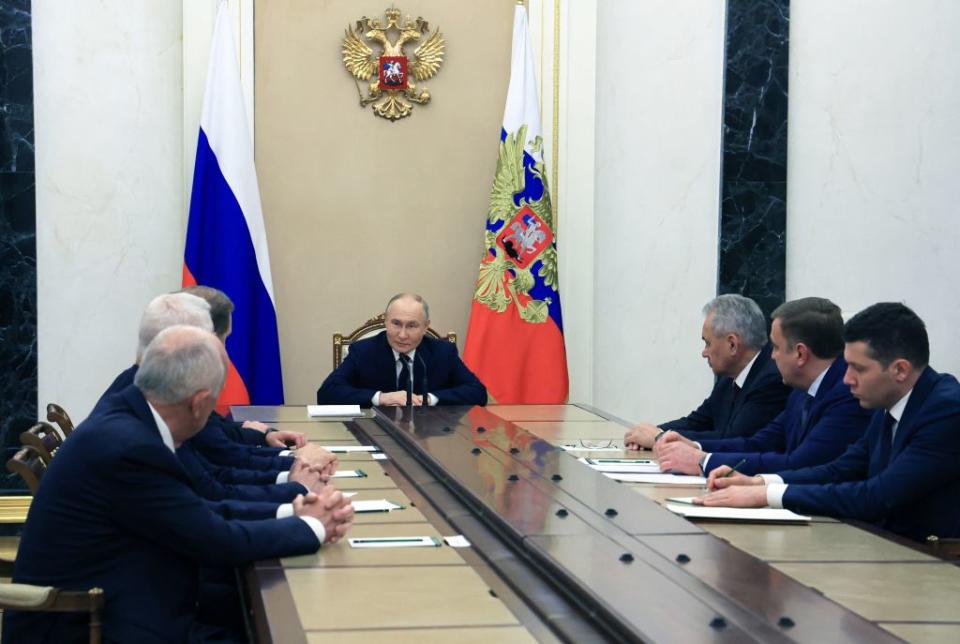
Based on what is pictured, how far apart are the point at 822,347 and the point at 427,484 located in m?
1.40

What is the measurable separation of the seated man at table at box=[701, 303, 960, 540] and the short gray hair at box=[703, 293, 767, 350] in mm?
1228

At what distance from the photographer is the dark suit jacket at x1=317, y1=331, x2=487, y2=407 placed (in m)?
6.00

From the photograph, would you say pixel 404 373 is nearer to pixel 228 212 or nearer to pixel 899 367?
pixel 228 212

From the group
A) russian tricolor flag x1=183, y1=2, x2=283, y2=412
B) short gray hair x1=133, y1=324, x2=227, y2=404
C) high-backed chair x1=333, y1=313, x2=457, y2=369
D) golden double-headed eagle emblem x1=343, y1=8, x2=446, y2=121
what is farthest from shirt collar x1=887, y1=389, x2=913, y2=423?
golden double-headed eagle emblem x1=343, y1=8, x2=446, y2=121

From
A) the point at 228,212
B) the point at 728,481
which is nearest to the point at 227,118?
the point at 228,212

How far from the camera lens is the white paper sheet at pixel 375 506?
336cm

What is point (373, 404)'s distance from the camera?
5816 mm

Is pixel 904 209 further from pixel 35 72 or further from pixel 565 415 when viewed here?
pixel 35 72

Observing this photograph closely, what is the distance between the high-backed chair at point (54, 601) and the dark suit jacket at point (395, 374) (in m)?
3.18

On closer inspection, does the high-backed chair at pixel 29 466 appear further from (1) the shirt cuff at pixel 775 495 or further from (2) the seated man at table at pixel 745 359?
(2) the seated man at table at pixel 745 359

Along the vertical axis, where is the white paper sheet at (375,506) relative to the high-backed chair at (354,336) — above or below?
below

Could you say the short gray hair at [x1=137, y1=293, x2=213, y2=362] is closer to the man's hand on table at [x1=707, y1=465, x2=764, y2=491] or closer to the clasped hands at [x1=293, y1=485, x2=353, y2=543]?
the clasped hands at [x1=293, y1=485, x2=353, y2=543]

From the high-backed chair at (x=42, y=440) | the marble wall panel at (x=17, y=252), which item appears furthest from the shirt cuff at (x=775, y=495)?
the marble wall panel at (x=17, y=252)

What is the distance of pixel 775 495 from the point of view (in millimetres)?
3438
